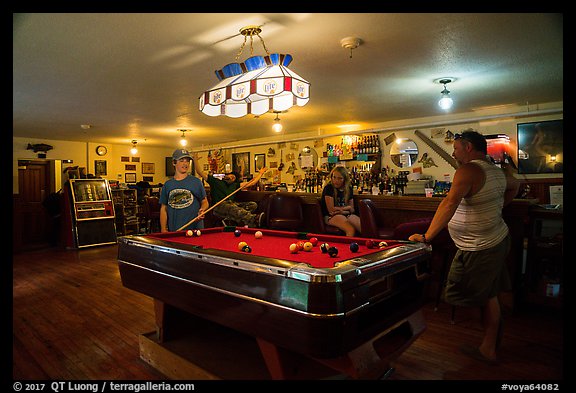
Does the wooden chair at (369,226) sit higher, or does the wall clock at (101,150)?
the wall clock at (101,150)

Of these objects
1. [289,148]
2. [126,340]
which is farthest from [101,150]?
[126,340]

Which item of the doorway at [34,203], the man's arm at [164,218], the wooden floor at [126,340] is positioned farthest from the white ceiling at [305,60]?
the doorway at [34,203]

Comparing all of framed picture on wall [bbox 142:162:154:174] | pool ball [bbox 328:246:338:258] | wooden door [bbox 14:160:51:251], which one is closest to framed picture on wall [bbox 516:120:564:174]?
pool ball [bbox 328:246:338:258]

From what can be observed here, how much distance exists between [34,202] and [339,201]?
26.5 ft

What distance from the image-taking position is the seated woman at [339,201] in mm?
4750

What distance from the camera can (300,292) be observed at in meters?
1.67

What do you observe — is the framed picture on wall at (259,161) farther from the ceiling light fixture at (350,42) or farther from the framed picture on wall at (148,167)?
the ceiling light fixture at (350,42)

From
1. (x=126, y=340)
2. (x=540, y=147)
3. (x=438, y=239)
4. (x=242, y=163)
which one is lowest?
(x=126, y=340)

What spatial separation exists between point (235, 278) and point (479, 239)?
1765mm

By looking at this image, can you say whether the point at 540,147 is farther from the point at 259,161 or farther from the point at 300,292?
the point at 259,161

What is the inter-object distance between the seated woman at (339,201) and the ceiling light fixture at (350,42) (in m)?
1.87

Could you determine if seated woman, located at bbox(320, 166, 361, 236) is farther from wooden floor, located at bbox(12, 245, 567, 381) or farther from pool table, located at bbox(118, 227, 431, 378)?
pool table, located at bbox(118, 227, 431, 378)
